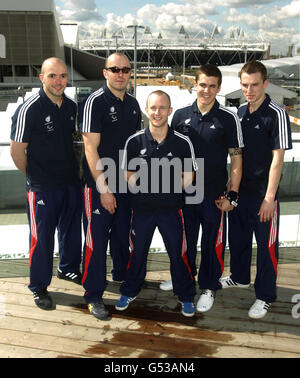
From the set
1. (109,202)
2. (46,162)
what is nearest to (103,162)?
(109,202)

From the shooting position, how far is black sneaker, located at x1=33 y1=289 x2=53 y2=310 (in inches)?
125

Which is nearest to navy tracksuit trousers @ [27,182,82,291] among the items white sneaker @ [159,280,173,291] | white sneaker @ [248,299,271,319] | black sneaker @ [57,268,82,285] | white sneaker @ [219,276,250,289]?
black sneaker @ [57,268,82,285]

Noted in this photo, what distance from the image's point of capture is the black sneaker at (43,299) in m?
3.16

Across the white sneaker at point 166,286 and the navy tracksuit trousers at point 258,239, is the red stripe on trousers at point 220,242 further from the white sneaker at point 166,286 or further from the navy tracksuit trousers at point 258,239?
the white sneaker at point 166,286

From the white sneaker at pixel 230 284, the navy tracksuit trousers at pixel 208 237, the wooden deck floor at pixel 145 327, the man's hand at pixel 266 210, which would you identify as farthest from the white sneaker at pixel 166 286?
the man's hand at pixel 266 210

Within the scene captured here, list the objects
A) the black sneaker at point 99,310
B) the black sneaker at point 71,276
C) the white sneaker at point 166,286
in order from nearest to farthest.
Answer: the black sneaker at point 99,310, the white sneaker at point 166,286, the black sneaker at point 71,276

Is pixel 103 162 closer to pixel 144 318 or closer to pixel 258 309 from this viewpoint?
pixel 144 318

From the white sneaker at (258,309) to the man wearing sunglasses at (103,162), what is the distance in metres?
1.16

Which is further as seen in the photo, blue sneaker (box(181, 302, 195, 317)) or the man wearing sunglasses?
blue sneaker (box(181, 302, 195, 317))

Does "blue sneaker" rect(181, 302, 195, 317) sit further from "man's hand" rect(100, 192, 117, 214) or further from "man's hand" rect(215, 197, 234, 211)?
"man's hand" rect(100, 192, 117, 214)

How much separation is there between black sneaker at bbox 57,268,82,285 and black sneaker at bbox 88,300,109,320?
509mm

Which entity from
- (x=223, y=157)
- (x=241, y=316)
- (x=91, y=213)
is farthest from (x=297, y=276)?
(x=91, y=213)
